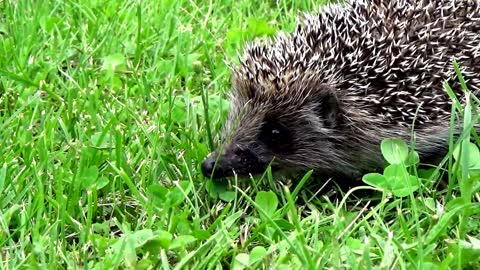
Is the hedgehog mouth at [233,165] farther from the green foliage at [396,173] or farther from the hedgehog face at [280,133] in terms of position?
the green foliage at [396,173]

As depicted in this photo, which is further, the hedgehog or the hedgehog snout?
the hedgehog

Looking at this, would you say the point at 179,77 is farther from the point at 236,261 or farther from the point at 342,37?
the point at 236,261

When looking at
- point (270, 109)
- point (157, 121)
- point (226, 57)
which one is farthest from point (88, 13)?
point (270, 109)

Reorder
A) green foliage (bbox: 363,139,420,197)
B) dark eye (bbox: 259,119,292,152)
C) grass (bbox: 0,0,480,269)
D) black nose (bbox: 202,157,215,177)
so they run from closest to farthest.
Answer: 1. grass (bbox: 0,0,480,269)
2. green foliage (bbox: 363,139,420,197)
3. black nose (bbox: 202,157,215,177)
4. dark eye (bbox: 259,119,292,152)

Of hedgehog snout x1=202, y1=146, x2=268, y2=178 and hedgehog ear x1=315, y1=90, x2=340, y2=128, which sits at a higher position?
hedgehog ear x1=315, y1=90, x2=340, y2=128

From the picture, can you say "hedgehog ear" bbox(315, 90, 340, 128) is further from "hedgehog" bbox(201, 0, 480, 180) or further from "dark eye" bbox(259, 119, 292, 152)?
"dark eye" bbox(259, 119, 292, 152)

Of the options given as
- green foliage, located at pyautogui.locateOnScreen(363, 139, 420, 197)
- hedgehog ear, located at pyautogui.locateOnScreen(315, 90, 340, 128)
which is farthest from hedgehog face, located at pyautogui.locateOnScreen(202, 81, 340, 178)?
green foliage, located at pyautogui.locateOnScreen(363, 139, 420, 197)

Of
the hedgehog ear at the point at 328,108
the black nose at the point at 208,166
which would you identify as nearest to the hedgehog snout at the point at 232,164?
the black nose at the point at 208,166

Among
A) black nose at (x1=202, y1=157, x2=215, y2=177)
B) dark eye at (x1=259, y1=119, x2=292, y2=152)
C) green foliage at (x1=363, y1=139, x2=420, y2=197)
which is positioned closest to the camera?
green foliage at (x1=363, y1=139, x2=420, y2=197)
